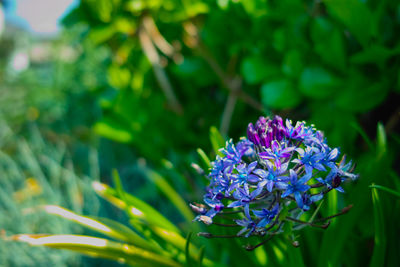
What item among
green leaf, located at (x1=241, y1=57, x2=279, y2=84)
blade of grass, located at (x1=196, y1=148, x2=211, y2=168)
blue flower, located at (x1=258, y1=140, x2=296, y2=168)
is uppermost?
green leaf, located at (x1=241, y1=57, x2=279, y2=84)

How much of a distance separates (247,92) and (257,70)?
0.35m

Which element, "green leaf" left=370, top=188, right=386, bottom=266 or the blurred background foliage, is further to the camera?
the blurred background foliage

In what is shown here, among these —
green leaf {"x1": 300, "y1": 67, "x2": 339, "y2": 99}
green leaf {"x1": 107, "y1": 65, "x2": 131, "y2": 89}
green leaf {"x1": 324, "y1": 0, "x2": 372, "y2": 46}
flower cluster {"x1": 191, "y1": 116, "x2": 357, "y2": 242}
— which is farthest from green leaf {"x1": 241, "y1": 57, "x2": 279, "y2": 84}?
green leaf {"x1": 107, "y1": 65, "x2": 131, "y2": 89}

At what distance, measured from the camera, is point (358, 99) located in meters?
0.84

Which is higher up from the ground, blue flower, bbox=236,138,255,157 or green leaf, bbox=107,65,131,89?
green leaf, bbox=107,65,131,89

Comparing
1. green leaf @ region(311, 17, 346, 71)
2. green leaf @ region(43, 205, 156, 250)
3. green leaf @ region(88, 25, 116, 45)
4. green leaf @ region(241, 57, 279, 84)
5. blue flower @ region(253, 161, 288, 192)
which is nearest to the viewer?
blue flower @ region(253, 161, 288, 192)

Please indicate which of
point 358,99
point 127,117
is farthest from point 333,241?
point 127,117

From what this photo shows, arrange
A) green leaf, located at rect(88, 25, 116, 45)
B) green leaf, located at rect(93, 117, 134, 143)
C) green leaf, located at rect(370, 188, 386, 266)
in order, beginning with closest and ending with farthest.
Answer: green leaf, located at rect(370, 188, 386, 266) < green leaf, located at rect(88, 25, 116, 45) < green leaf, located at rect(93, 117, 134, 143)

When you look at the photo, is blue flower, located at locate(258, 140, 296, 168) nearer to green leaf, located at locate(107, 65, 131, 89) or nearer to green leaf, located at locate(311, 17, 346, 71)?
green leaf, located at locate(311, 17, 346, 71)

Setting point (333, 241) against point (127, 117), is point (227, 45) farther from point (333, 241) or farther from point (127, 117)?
point (333, 241)

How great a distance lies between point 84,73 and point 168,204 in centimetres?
154

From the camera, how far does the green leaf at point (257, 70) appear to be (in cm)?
96

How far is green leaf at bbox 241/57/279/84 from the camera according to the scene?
37.7 inches

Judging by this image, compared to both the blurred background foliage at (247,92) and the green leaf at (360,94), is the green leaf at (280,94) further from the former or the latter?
the green leaf at (360,94)
